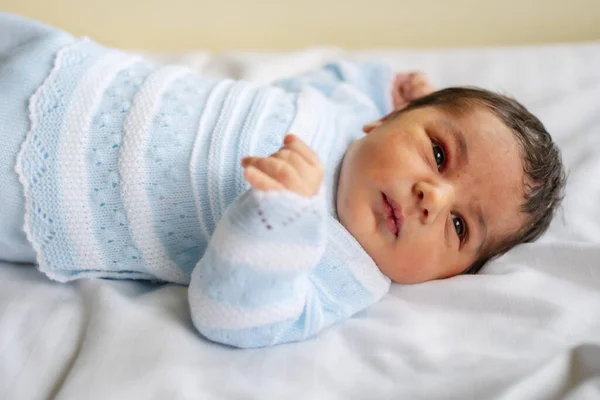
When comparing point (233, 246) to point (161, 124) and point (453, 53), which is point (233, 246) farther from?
point (453, 53)

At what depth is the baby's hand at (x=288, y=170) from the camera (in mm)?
701

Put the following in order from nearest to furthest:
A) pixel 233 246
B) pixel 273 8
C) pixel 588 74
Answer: pixel 233 246
pixel 588 74
pixel 273 8

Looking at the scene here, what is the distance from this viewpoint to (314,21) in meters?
1.60

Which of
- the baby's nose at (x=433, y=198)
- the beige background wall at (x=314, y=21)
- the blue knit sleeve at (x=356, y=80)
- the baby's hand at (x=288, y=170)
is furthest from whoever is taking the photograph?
the beige background wall at (x=314, y=21)

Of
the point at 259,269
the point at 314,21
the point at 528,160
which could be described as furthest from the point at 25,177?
the point at 314,21

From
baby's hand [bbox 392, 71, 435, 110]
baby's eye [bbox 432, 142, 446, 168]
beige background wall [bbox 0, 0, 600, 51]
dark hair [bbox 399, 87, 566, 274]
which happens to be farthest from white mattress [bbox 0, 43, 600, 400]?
beige background wall [bbox 0, 0, 600, 51]

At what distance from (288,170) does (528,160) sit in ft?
1.37

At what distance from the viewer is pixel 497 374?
749mm

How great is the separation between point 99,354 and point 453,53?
1.08 metres

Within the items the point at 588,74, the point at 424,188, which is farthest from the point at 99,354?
the point at 588,74

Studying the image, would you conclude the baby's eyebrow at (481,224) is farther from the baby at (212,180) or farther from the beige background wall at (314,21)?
the beige background wall at (314,21)

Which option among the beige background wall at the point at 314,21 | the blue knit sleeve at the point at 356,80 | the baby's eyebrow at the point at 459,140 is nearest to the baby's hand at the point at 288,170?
the baby's eyebrow at the point at 459,140

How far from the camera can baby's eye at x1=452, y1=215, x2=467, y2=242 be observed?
93cm

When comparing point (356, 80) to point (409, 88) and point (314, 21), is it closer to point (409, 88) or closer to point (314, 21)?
point (409, 88)
